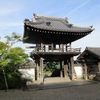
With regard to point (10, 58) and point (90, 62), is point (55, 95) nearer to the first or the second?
point (10, 58)

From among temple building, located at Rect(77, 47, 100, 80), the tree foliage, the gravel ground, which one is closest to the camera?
the gravel ground

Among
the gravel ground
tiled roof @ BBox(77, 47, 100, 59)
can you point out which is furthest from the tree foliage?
tiled roof @ BBox(77, 47, 100, 59)

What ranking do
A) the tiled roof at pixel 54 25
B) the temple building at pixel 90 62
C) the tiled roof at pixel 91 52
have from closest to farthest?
the tiled roof at pixel 54 25
the tiled roof at pixel 91 52
the temple building at pixel 90 62

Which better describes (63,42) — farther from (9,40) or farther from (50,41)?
(9,40)

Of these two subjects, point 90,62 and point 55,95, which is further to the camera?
point 90,62

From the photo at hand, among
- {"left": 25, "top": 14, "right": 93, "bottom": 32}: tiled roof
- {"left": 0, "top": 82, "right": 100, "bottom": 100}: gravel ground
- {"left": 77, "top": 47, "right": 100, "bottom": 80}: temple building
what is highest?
{"left": 25, "top": 14, "right": 93, "bottom": 32}: tiled roof

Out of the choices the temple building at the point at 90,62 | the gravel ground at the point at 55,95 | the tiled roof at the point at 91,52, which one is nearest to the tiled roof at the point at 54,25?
the tiled roof at the point at 91,52

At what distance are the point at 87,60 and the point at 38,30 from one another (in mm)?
8414

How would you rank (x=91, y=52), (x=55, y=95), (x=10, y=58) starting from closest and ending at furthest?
(x=55, y=95) < (x=10, y=58) < (x=91, y=52)

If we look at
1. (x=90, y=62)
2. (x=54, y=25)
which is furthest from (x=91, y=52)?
(x=54, y=25)

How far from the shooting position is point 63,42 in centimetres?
2195

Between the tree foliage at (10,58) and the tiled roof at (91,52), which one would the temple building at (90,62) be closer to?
the tiled roof at (91,52)

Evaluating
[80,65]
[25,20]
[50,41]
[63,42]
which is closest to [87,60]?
[80,65]

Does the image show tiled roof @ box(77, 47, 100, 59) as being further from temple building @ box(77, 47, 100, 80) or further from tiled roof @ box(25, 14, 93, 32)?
tiled roof @ box(25, 14, 93, 32)
